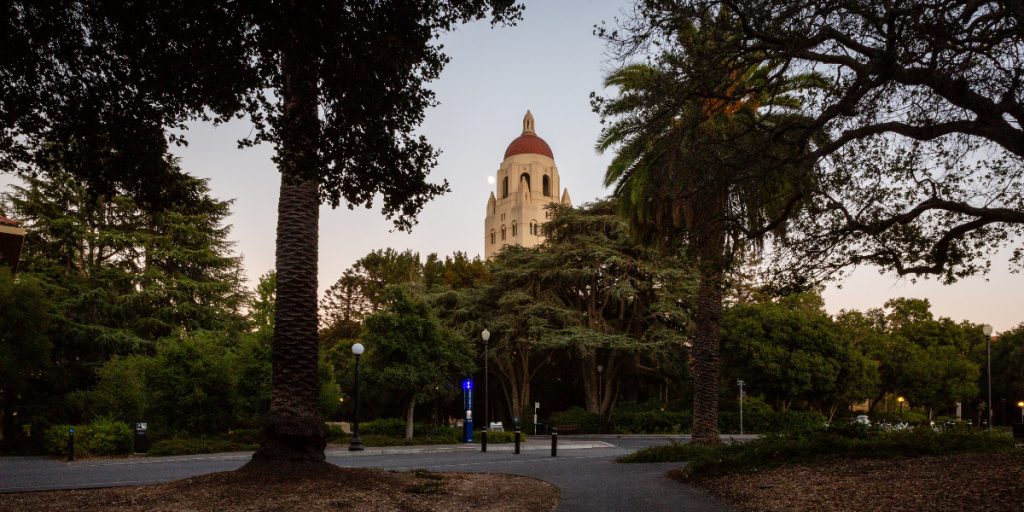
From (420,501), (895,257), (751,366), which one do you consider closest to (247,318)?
(751,366)

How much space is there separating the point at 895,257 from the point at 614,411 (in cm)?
2986

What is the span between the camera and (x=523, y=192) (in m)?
96.5

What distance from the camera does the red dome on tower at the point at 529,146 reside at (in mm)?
100188

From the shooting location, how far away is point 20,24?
7180 mm

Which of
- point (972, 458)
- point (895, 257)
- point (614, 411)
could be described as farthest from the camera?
point (614, 411)

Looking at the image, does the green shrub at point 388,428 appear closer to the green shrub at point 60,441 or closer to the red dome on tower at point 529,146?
the green shrub at point 60,441

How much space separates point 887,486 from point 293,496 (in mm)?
7831

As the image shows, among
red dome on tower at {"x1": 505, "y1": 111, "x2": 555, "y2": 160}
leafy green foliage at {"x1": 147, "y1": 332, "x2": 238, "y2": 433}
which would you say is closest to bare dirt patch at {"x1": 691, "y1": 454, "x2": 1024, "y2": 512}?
leafy green foliage at {"x1": 147, "y1": 332, "x2": 238, "y2": 433}

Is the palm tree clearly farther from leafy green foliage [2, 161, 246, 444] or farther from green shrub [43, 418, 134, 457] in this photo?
leafy green foliage [2, 161, 246, 444]

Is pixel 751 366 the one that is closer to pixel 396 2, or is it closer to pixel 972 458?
pixel 972 458

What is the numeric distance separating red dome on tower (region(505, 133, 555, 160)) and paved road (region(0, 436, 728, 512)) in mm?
79407

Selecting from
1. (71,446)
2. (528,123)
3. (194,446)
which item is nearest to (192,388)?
(194,446)

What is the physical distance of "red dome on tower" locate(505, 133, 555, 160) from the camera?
10019 centimetres

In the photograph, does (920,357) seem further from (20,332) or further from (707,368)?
(20,332)
